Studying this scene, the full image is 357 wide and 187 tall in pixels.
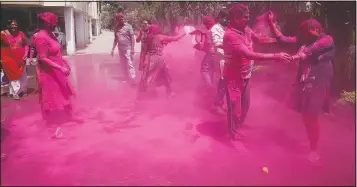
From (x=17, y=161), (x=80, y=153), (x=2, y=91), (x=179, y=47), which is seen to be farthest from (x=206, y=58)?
(x=179, y=47)

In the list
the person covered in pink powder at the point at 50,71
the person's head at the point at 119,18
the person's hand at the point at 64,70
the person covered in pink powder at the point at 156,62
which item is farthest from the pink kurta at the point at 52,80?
the person's head at the point at 119,18

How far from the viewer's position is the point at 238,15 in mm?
4281

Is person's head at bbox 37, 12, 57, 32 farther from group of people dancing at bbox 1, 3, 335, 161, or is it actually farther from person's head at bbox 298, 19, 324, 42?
person's head at bbox 298, 19, 324, 42

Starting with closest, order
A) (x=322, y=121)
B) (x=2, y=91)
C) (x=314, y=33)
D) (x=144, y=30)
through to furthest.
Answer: (x=314, y=33)
(x=322, y=121)
(x=144, y=30)
(x=2, y=91)

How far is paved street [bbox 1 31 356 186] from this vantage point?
3938 millimetres

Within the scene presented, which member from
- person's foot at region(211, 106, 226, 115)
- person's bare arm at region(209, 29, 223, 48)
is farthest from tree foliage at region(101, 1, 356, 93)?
person's bare arm at region(209, 29, 223, 48)

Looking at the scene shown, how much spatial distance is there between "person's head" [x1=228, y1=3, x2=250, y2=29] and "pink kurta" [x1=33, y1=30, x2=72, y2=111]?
257 cm

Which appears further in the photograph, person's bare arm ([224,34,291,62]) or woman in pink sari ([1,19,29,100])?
woman in pink sari ([1,19,29,100])

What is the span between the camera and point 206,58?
7.23 meters

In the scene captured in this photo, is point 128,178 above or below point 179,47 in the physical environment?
below

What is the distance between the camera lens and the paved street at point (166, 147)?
394 cm

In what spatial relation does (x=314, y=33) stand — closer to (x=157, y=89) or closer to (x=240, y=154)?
(x=240, y=154)

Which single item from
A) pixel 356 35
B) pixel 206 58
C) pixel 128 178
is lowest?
pixel 128 178

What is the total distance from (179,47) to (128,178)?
13660 mm
